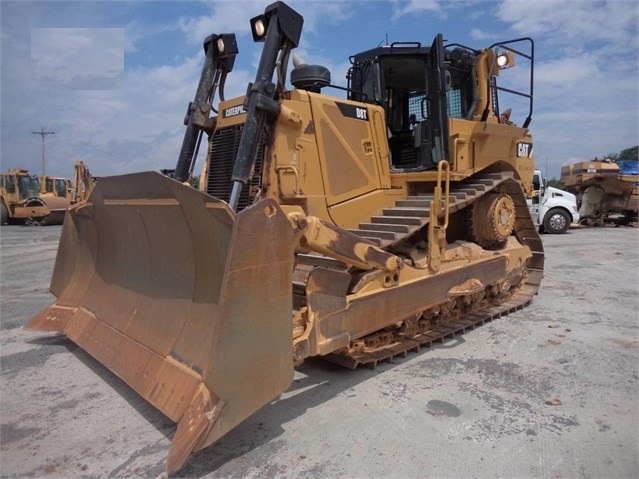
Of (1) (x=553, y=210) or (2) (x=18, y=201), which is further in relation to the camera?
(2) (x=18, y=201)

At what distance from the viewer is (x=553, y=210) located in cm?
1664

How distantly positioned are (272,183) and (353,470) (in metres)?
2.50

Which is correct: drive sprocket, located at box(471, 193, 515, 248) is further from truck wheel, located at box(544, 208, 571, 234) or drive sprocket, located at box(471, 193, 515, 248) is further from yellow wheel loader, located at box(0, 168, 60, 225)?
yellow wheel loader, located at box(0, 168, 60, 225)

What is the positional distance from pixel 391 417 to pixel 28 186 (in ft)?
87.3

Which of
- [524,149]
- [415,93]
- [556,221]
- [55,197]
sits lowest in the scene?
[556,221]

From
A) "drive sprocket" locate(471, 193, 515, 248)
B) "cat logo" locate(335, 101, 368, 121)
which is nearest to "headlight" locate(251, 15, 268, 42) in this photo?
"cat logo" locate(335, 101, 368, 121)

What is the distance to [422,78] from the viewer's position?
584 cm

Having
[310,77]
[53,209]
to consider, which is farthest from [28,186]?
[310,77]

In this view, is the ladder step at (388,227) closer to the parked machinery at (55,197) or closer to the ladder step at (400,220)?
the ladder step at (400,220)

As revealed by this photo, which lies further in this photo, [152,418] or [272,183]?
[272,183]

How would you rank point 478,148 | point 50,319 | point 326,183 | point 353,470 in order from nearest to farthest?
1. point 353,470
2. point 326,183
3. point 50,319
4. point 478,148

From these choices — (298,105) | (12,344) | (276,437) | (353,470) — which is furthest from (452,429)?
(12,344)

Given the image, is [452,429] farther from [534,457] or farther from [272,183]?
[272,183]

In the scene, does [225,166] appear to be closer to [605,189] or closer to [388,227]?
[388,227]
